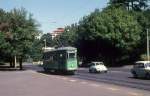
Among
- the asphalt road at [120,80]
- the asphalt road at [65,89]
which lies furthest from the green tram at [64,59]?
the asphalt road at [65,89]

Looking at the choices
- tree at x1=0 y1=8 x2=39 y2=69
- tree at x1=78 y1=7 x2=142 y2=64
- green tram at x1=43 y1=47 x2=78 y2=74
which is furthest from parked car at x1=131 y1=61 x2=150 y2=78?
tree at x1=78 y1=7 x2=142 y2=64

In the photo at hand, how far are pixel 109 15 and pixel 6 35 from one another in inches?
1038

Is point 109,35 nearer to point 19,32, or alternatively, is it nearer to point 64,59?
point 19,32

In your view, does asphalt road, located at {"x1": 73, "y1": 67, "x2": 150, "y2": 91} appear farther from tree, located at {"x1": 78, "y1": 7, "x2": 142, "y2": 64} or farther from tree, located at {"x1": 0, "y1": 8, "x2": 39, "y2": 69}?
tree, located at {"x1": 78, "y1": 7, "x2": 142, "y2": 64}

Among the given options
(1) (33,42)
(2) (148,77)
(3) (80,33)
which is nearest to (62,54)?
(2) (148,77)

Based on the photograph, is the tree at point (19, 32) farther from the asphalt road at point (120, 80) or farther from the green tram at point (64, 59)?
the asphalt road at point (120, 80)

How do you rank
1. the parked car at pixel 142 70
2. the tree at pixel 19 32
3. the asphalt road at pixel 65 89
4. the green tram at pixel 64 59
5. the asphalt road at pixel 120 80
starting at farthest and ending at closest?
the tree at pixel 19 32 → the green tram at pixel 64 59 → the parked car at pixel 142 70 → the asphalt road at pixel 120 80 → the asphalt road at pixel 65 89

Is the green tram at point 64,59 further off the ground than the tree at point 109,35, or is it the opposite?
the tree at point 109,35

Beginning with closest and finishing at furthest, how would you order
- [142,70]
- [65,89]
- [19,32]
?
[65,89]
[142,70]
[19,32]

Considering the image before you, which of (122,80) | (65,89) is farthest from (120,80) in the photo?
(65,89)

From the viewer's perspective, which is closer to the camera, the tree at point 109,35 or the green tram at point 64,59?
the green tram at point 64,59

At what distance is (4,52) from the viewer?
7088 centimetres

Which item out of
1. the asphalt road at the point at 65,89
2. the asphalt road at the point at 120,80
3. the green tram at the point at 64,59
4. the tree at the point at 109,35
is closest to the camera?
the asphalt road at the point at 65,89

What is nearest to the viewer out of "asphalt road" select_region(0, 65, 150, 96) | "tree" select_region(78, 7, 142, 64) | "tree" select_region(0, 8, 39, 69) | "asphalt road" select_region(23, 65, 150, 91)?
"asphalt road" select_region(0, 65, 150, 96)
